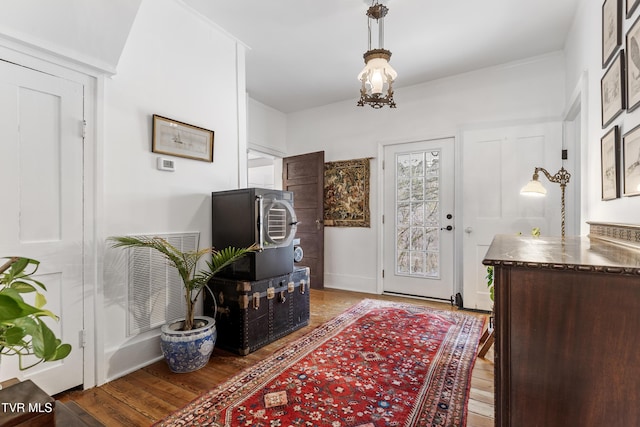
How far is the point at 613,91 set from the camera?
1.71 meters

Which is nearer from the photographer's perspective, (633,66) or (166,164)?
(633,66)

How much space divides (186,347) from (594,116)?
314 cm

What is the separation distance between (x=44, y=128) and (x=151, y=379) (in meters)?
1.68

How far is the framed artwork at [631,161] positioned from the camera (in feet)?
4.61

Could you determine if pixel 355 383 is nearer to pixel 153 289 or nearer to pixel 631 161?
pixel 153 289

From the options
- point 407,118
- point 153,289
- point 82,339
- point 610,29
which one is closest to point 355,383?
point 153,289

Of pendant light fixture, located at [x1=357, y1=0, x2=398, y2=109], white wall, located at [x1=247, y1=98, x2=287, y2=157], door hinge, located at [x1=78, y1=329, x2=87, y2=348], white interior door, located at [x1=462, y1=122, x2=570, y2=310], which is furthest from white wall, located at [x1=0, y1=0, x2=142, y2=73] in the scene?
white interior door, located at [x1=462, y1=122, x2=570, y2=310]

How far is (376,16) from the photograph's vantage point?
95.7 inches

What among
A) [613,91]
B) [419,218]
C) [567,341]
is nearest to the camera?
[567,341]

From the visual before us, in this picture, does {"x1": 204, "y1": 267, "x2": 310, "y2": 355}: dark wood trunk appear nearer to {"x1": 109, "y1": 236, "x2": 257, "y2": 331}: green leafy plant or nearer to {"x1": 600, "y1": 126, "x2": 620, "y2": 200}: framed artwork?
{"x1": 109, "y1": 236, "x2": 257, "y2": 331}: green leafy plant

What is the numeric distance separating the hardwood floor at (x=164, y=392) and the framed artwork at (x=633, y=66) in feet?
5.49

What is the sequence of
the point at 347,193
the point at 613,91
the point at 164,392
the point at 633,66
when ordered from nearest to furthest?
the point at 633,66, the point at 613,91, the point at 164,392, the point at 347,193

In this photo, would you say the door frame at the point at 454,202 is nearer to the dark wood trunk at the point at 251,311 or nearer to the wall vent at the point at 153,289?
the dark wood trunk at the point at 251,311

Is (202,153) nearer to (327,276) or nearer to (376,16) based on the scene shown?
(376,16)
